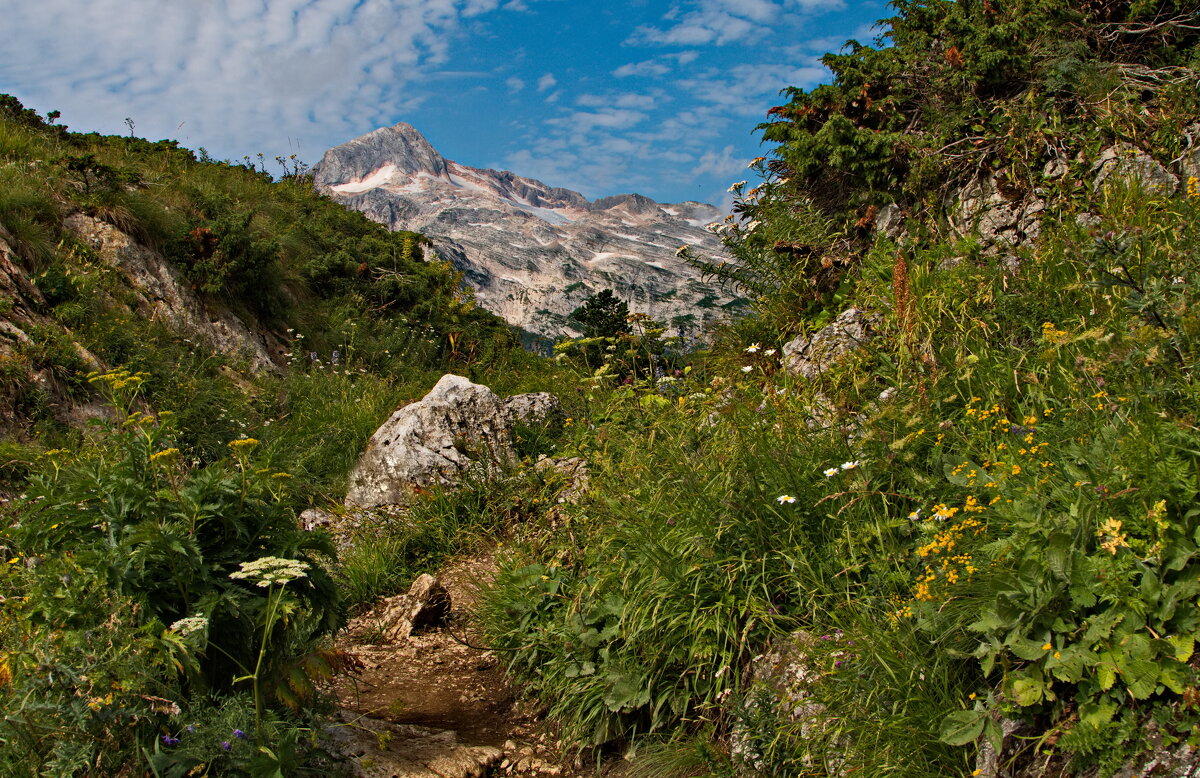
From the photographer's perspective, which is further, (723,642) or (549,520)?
(549,520)

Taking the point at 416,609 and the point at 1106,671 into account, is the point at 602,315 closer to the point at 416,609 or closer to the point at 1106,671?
the point at 416,609

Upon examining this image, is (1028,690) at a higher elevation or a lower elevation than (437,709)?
higher

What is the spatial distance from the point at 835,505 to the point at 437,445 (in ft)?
14.2

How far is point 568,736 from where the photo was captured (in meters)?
3.69

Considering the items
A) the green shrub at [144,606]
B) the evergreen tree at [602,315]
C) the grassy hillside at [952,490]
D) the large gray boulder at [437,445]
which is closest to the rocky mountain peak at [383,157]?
the evergreen tree at [602,315]

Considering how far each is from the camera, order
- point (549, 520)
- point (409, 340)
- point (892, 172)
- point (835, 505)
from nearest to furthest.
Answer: point (835, 505) < point (549, 520) < point (892, 172) < point (409, 340)

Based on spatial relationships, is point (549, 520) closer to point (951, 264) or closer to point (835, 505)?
point (835, 505)

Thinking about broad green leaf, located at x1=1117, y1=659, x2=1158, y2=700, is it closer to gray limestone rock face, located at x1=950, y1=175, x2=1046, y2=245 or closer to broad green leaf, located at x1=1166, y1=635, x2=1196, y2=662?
broad green leaf, located at x1=1166, y1=635, x2=1196, y2=662

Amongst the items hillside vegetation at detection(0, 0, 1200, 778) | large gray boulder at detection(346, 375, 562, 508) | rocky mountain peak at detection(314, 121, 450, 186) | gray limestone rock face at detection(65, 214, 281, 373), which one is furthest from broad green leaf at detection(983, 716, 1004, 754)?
rocky mountain peak at detection(314, 121, 450, 186)

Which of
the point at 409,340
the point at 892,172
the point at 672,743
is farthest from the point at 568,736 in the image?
the point at 409,340

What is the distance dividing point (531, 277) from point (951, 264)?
250ft

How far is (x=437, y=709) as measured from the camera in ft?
14.0

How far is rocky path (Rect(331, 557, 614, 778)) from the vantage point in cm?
341

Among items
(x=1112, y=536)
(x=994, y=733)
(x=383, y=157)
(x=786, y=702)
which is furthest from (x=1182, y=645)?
(x=383, y=157)
